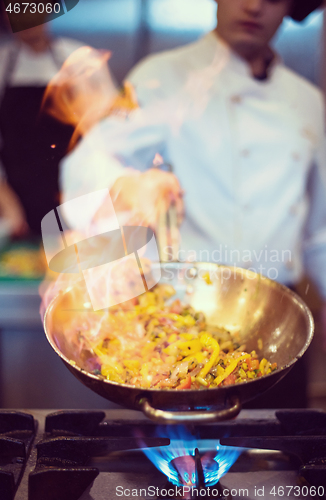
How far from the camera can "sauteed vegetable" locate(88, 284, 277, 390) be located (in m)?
0.91

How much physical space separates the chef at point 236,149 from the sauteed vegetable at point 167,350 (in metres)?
0.66

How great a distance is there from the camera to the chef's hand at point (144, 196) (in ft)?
4.36

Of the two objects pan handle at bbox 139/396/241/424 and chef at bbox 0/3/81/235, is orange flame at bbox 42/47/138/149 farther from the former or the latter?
pan handle at bbox 139/396/241/424

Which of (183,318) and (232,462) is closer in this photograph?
(232,462)

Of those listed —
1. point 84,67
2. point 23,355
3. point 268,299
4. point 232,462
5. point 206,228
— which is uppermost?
point 84,67

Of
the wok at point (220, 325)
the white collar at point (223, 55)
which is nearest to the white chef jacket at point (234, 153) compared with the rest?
the white collar at point (223, 55)

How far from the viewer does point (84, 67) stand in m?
1.84

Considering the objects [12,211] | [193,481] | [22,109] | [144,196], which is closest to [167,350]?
[193,481]

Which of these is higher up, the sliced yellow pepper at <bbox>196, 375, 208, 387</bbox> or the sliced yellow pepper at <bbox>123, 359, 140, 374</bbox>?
the sliced yellow pepper at <bbox>196, 375, 208, 387</bbox>

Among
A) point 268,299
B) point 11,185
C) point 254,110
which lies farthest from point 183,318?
point 11,185

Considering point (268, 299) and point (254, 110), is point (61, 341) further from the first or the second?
point (254, 110)

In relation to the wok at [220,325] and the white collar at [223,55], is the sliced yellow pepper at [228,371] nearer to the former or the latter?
the wok at [220,325]

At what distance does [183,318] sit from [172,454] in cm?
36

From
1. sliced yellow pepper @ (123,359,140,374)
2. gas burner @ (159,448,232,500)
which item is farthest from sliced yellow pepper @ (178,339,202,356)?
gas burner @ (159,448,232,500)
